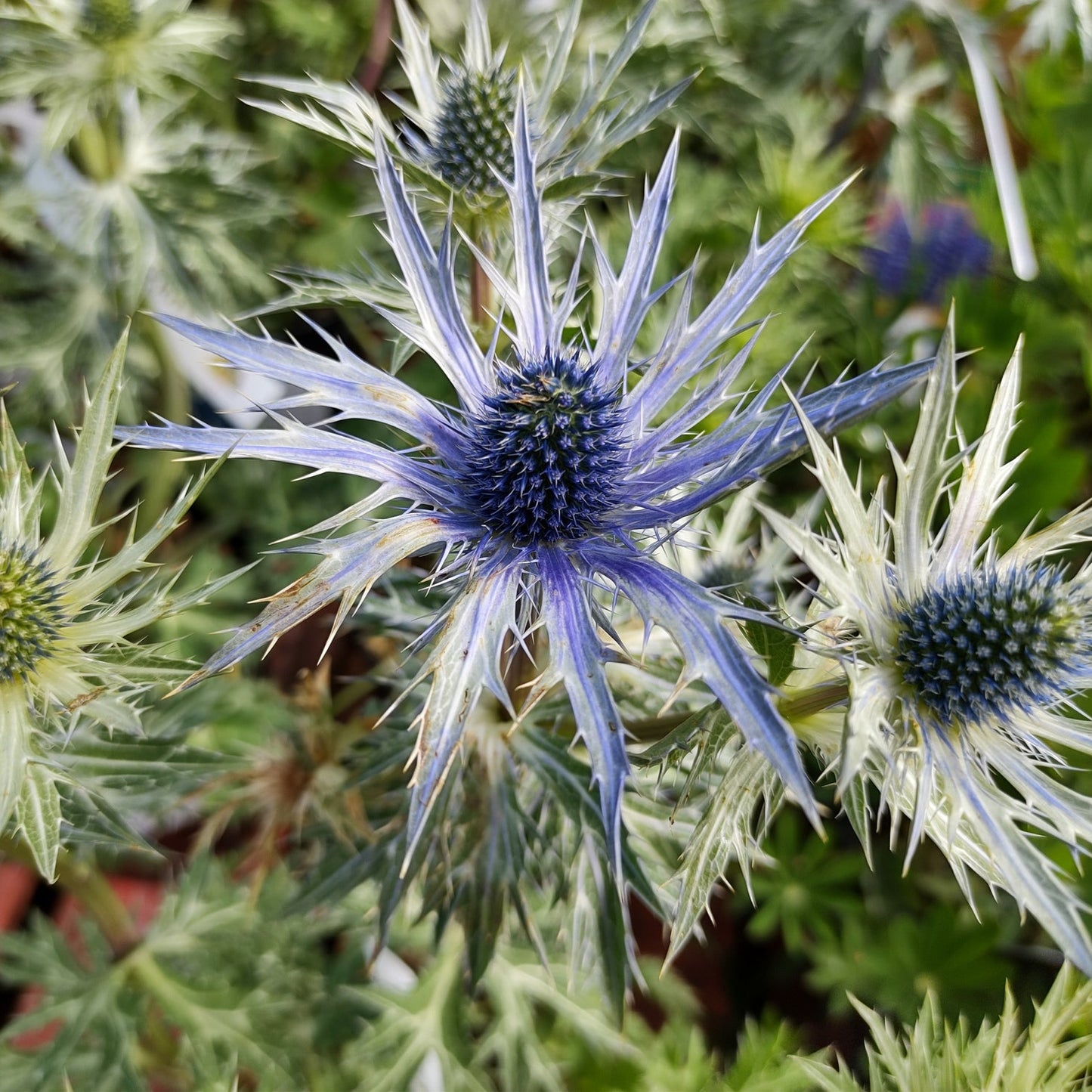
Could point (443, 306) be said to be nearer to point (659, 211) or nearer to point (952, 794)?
point (659, 211)

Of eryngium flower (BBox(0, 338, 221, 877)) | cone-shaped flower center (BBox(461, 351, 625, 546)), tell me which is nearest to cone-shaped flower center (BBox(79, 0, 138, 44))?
eryngium flower (BBox(0, 338, 221, 877))

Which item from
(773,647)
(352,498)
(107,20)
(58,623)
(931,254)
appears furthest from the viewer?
(931,254)

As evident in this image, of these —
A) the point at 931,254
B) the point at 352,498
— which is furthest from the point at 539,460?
the point at 931,254

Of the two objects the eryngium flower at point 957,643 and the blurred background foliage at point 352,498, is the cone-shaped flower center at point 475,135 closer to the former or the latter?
the blurred background foliage at point 352,498

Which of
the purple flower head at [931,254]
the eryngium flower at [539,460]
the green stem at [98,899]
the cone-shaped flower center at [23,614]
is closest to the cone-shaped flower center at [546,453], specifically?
the eryngium flower at [539,460]

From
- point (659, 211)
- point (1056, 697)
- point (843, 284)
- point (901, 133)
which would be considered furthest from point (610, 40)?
point (1056, 697)

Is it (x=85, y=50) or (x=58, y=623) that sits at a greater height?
(x=85, y=50)

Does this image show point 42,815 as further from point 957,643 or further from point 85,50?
point 85,50
